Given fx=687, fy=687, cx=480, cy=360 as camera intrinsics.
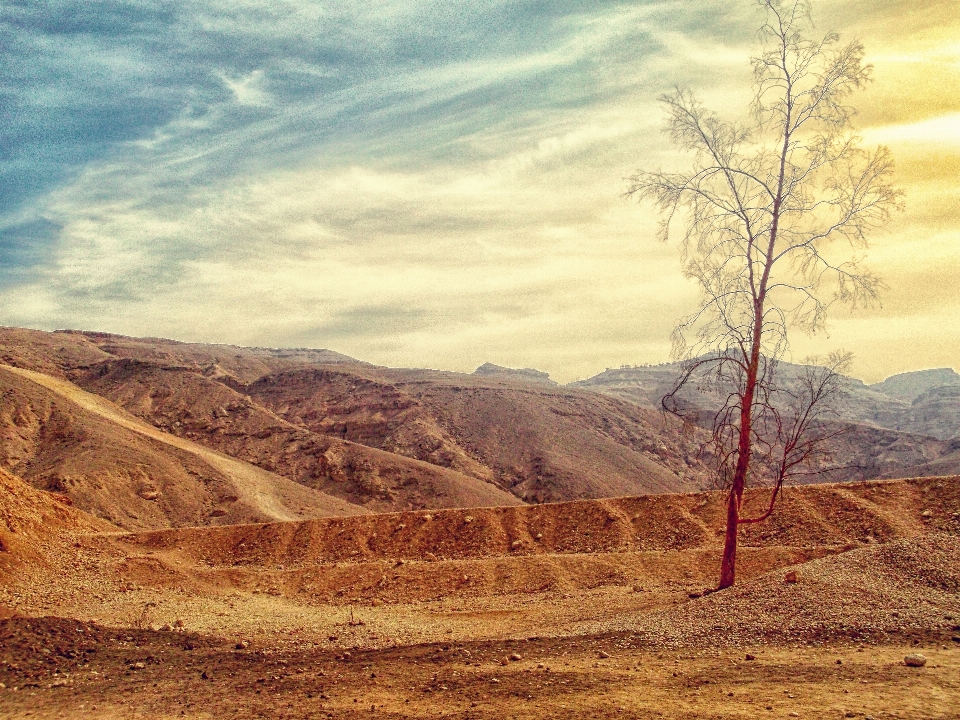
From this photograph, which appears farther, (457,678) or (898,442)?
(898,442)

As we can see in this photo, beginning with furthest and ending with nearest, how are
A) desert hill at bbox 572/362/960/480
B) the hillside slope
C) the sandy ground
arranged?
desert hill at bbox 572/362/960/480, the hillside slope, the sandy ground

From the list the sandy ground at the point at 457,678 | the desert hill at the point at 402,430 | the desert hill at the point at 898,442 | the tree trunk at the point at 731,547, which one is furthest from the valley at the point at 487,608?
the desert hill at the point at 402,430

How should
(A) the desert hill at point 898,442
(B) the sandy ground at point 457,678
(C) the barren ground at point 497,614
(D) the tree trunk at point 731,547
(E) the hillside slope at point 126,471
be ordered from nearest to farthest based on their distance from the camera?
(B) the sandy ground at point 457,678 → (C) the barren ground at point 497,614 → (D) the tree trunk at point 731,547 → (E) the hillside slope at point 126,471 → (A) the desert hill at point 898,442

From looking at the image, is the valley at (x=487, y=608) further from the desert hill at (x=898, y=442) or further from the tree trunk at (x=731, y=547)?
the desert hill at (x=898, y=442)

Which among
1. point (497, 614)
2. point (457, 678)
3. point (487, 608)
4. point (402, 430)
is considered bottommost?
point (487, 608)

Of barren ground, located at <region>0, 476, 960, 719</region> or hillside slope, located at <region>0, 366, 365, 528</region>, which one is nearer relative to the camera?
barren ground, located at <region>0, 476, 960, 719</region>

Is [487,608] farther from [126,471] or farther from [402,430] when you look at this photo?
[402,430]

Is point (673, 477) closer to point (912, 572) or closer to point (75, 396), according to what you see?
point (75, 396)

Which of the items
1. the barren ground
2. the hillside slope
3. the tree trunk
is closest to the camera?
the barren ground

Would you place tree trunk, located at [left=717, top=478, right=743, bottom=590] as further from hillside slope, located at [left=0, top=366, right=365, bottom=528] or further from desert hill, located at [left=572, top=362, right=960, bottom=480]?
hillside slope, located at [left=0, top=366, right=365, bottom=528]

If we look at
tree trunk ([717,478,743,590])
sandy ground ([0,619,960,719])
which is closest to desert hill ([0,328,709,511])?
tree trunk ([717,478,743,590])

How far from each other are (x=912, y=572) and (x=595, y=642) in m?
5.02

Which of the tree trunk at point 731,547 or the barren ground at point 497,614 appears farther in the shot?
the tree trunk at point 731,547

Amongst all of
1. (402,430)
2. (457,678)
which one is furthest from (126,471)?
(457,678)
